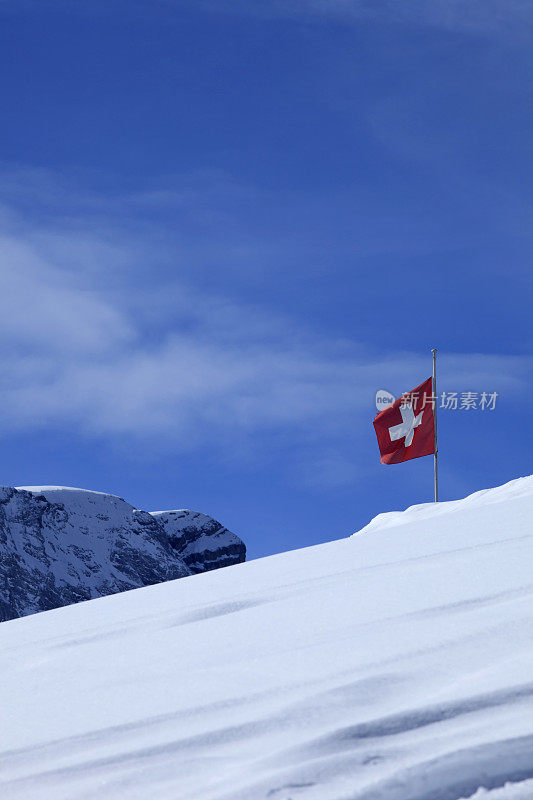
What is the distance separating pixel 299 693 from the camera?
3.44 metres

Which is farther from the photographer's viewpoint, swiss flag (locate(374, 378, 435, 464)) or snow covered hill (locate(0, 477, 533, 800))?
swiss flag (locate(374, 378, 435, 464))

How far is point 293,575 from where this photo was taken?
6344mm

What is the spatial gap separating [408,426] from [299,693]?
411 inches

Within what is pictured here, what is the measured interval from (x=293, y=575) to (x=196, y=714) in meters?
2.95

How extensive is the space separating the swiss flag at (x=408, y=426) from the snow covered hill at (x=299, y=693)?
7727 mm

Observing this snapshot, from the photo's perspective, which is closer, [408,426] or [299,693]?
[299,693]

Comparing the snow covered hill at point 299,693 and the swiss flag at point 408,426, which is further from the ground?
the swiss flag at point 408,426

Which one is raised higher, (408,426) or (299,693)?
(408,426)

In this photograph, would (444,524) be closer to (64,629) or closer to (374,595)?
(374,595)

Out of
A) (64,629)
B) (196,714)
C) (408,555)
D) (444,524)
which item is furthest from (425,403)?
(196,714)

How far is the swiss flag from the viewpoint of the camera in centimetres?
1363

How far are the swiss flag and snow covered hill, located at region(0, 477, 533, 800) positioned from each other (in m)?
7.73

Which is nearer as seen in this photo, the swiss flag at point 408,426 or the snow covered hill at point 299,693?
the snow covered hill at point 299,693

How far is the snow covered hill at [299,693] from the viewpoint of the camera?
9.13 ft
